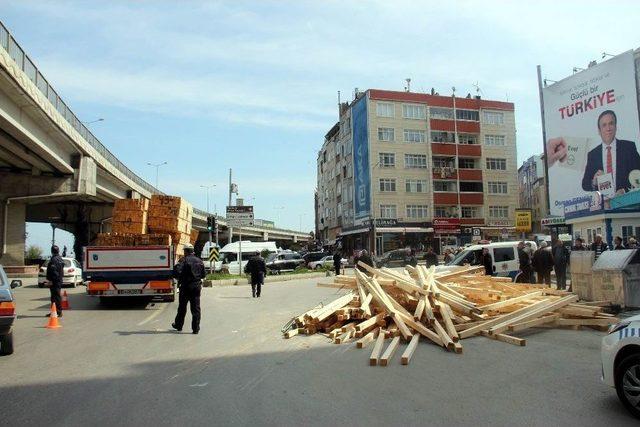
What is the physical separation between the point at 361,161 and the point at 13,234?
→ 130 ft

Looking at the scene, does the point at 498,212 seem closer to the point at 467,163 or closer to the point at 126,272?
the point at 467,163

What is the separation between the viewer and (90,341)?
32.7 ft

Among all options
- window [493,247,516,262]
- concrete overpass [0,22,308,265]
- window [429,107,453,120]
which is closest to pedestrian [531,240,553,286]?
window [493,247,516,262]

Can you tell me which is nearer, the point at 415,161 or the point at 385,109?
the point at 385,109

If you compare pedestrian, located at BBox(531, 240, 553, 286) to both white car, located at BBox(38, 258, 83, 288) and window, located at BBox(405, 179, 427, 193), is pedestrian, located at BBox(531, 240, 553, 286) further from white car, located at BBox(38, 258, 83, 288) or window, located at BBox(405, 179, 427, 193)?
window, located at BBox(405, 179, 427, 193)

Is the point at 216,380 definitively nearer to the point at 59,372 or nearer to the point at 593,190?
the point at 59,372

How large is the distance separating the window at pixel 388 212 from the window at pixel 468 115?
15.0m

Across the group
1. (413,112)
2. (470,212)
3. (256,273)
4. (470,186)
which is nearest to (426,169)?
(470,186)

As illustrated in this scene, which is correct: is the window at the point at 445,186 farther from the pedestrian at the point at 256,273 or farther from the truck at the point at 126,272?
the truck at the point at 126,272

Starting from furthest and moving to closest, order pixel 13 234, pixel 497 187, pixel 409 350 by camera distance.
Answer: pixel 497 187 → pixel 13 234 → pixel 409 350

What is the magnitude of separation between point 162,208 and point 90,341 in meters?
9.56

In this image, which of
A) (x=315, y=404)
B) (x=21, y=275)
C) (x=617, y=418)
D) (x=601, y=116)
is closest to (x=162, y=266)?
(x=315, y=404)

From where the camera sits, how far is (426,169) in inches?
2657

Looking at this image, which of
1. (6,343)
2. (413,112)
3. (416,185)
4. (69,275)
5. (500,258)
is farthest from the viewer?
(413,112)
